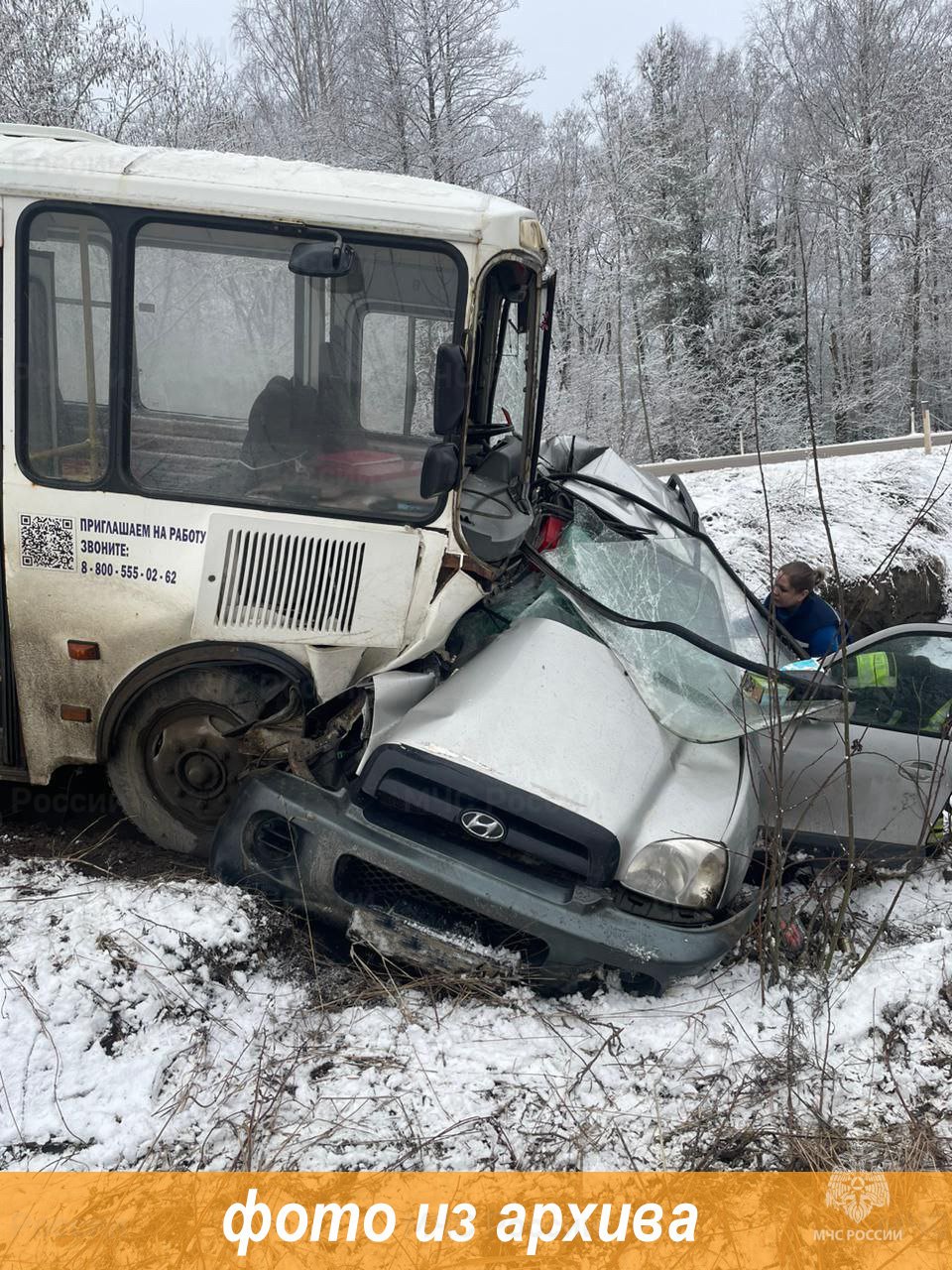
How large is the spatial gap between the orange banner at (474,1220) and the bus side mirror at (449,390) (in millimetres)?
2396

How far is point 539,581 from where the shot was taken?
4316 millimetres

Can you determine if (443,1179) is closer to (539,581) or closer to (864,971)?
(864,971)

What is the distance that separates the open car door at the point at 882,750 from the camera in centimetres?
400

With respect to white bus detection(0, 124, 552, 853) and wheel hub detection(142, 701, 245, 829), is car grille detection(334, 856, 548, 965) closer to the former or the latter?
white bus detection(0, 124, 552, 853)

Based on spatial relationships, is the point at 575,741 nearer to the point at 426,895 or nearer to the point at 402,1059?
the point at 426,895

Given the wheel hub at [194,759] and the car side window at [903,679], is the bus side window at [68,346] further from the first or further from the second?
the car side window at [903,679]

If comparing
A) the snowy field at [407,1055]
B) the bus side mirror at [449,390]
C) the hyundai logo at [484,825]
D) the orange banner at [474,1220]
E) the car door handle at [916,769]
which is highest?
the bus side mirror at [449,390]

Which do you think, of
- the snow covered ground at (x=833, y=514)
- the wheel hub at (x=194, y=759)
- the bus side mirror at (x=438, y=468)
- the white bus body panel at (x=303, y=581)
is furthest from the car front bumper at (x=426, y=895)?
the snow covered ground at (x=833, y=514)

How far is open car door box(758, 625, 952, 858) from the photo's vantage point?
400cm

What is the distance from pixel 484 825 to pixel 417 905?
1.30 ft

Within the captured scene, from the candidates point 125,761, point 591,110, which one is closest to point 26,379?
point 125,761

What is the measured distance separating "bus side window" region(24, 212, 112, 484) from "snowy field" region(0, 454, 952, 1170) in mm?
1606

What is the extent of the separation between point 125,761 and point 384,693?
3.94 ft

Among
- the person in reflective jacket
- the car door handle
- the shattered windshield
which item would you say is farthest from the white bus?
the person in reflective jacket
